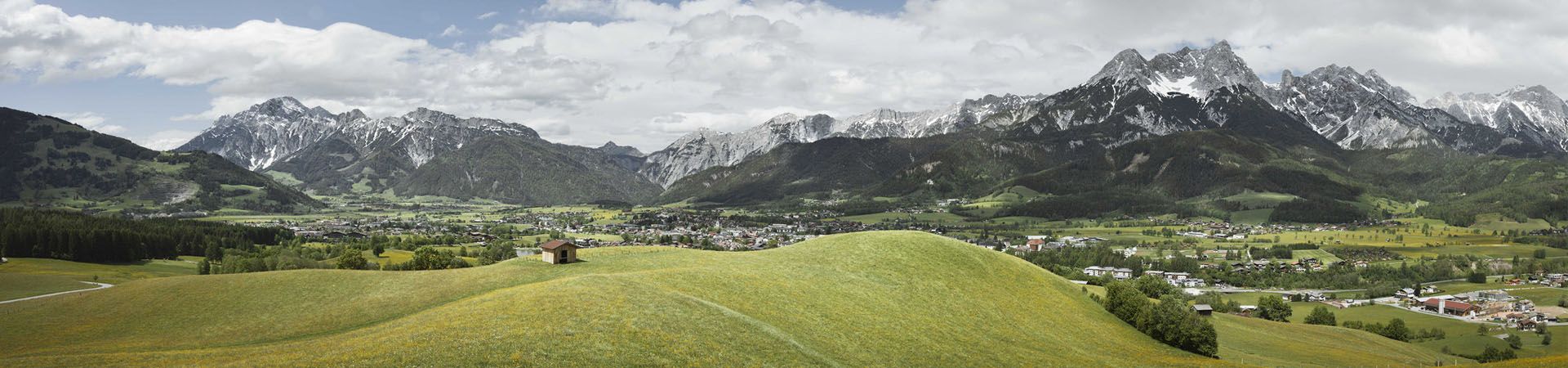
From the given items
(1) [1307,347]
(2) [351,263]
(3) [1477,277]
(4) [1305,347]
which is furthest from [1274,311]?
(2) [351,263]

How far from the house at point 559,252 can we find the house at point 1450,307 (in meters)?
163

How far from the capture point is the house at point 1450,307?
145 meters

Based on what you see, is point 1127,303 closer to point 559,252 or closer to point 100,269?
point 559,252

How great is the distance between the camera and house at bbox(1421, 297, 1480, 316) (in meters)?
145

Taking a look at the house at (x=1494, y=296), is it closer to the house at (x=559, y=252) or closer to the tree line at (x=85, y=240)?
the house at (x=559, y=252)

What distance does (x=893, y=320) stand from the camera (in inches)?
2566

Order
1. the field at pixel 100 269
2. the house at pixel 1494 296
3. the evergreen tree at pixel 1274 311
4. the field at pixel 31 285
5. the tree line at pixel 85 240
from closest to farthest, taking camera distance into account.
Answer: the field at pixel 31 285 < the field at pixel 100 269 < the evergreen tree at pixel 1274 311 < the tree line at pixel 85 240 < the house at pixel 1494 296

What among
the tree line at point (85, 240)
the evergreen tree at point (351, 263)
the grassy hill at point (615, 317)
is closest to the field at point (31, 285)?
the grassy hill at point (615, 317)

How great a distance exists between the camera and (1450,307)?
14775 cm

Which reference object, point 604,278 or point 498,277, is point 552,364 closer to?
point 604,278

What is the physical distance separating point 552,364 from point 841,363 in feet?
64.7

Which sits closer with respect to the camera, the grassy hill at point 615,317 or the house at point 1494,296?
the grassy hill at point 615,317

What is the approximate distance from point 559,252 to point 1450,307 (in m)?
167

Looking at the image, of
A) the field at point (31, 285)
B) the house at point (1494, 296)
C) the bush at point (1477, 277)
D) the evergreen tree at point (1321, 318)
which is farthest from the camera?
the bush at point (1477, 277)
